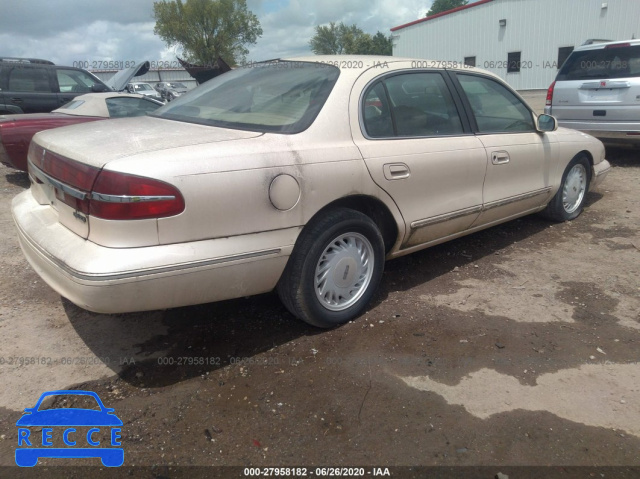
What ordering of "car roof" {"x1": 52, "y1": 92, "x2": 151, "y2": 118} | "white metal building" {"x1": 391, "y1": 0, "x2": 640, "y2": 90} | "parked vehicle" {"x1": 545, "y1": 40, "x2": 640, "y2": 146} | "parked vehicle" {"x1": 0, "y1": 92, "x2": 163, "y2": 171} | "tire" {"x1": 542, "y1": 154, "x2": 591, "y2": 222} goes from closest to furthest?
1. "tire" {"x1": 542, "y1": 154, "x2": 591, "y2": 222}
2. "parked vehicle" {"x1": 0, "y1": 92, "x2": 163, "y2": 171}
3. "car roof" {"x1": 52, "y1": 92, "x2": 151, "y2": 118}
4. "parked vehicle" {"x1": 545, "y1": 40, "x2": 640, "y2": 146}
5. "white metal building" {"x1": 391, "y1": 0, "x2": 640, "y2": 90}

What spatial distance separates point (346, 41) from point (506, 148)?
7277 centimetres

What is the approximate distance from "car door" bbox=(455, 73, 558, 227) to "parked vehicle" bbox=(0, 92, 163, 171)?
4.78 meters

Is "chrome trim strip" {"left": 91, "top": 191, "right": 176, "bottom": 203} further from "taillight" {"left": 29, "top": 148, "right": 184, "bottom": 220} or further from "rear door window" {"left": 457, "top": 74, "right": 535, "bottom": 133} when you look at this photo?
"rear door window" {"left": 457, "top": 74, "right": 535, "bottom": 133}

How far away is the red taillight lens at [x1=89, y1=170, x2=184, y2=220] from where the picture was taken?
7.39ft

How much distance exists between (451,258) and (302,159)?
6.92 feet

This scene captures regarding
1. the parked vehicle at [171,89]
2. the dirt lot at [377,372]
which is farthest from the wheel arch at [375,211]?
the parked vehicle at [171,89]

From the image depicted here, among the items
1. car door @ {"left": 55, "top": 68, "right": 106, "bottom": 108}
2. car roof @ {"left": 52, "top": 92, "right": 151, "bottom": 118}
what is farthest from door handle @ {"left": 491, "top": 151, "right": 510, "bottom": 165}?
car door @ {"left": 55, "top": 68, "right": 106, "bottom": 108}

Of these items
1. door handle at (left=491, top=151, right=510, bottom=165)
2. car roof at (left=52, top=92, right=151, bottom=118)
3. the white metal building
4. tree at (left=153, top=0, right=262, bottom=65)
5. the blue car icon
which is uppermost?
tree at (left=153, top=0, right=262, bottom=65)

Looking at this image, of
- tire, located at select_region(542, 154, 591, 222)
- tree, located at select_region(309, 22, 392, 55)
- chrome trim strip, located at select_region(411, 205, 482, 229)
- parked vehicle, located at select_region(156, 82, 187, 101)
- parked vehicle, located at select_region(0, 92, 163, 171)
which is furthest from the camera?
tree, located at select_region(309, 22, 392, 55)

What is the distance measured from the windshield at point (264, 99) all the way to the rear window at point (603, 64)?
19.8ft

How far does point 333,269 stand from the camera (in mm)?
3037

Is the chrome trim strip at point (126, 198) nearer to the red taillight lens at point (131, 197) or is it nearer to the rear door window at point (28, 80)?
→ the red taillight lens at point (131, 197)

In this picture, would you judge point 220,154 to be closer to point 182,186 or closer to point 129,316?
point 182,186

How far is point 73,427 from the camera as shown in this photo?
235 cm
